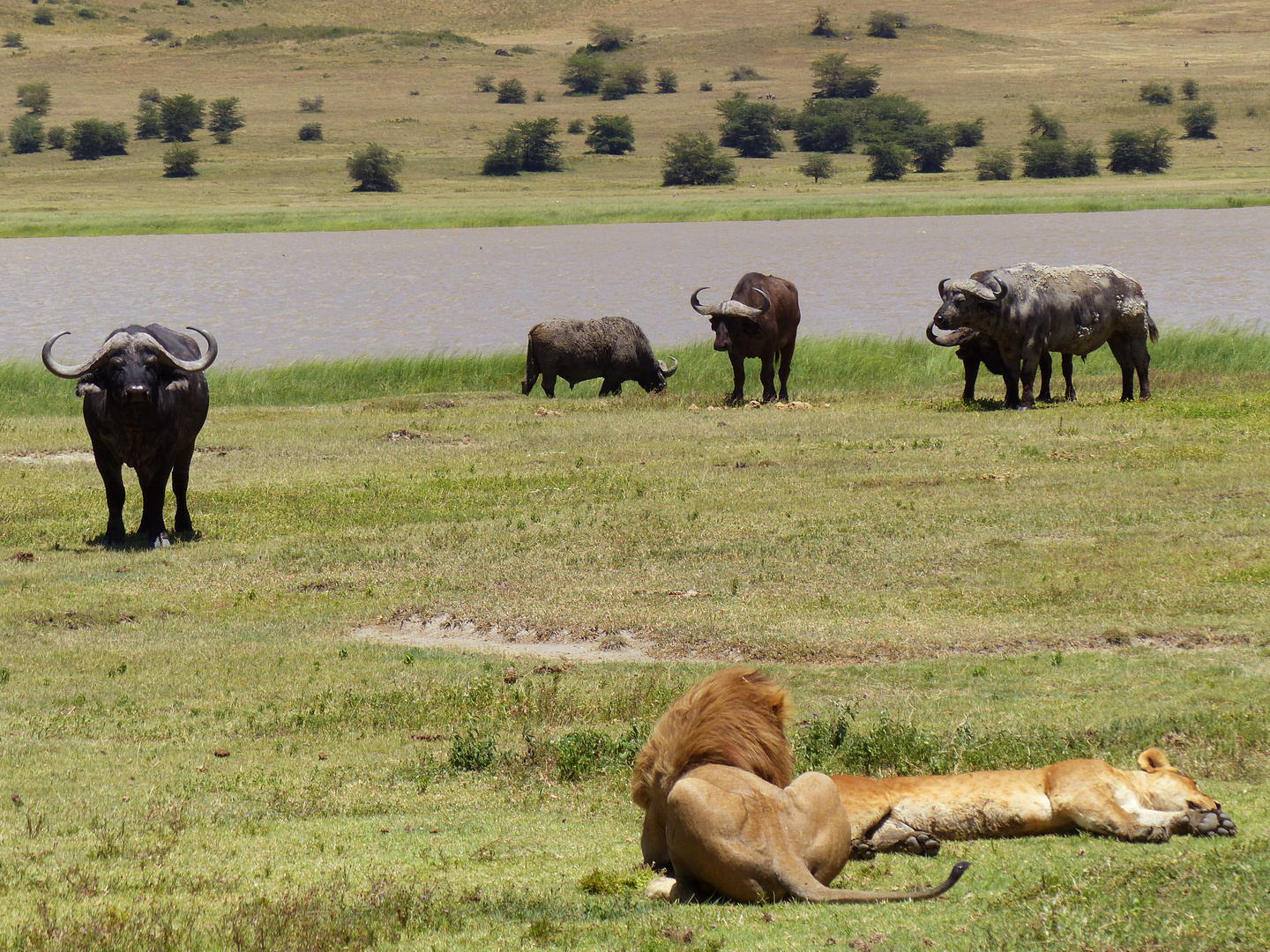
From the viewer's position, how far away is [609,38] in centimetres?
17588

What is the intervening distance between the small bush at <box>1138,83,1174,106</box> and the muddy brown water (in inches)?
2120

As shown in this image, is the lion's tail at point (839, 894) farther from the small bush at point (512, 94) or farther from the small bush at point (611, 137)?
the small bush at point (512, 94)

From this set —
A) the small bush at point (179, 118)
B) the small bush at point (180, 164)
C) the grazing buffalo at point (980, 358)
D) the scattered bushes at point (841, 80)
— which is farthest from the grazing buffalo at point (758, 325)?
the scattered bushes at point (841, 80)

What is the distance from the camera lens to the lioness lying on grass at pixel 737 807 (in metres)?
6.04

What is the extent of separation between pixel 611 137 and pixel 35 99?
51.5 metres

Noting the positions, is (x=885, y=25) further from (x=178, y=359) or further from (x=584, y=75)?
(x=178, y=359)

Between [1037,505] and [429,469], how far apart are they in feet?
25.4

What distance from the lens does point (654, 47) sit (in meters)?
176

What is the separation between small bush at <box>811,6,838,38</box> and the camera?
575ft

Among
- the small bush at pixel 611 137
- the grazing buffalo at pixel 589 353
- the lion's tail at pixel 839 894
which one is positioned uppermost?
the small bush at pixel 611 137

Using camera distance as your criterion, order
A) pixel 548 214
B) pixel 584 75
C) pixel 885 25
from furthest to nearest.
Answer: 1. pixel 885 25
2. pixel 584 75
3. pixel 548 214

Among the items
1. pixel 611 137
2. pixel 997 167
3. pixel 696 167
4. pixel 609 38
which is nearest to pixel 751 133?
pixel 611 137

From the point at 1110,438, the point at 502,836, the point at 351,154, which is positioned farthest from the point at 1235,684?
the point at 351,154

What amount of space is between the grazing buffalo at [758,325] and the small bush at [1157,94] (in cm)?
10806
